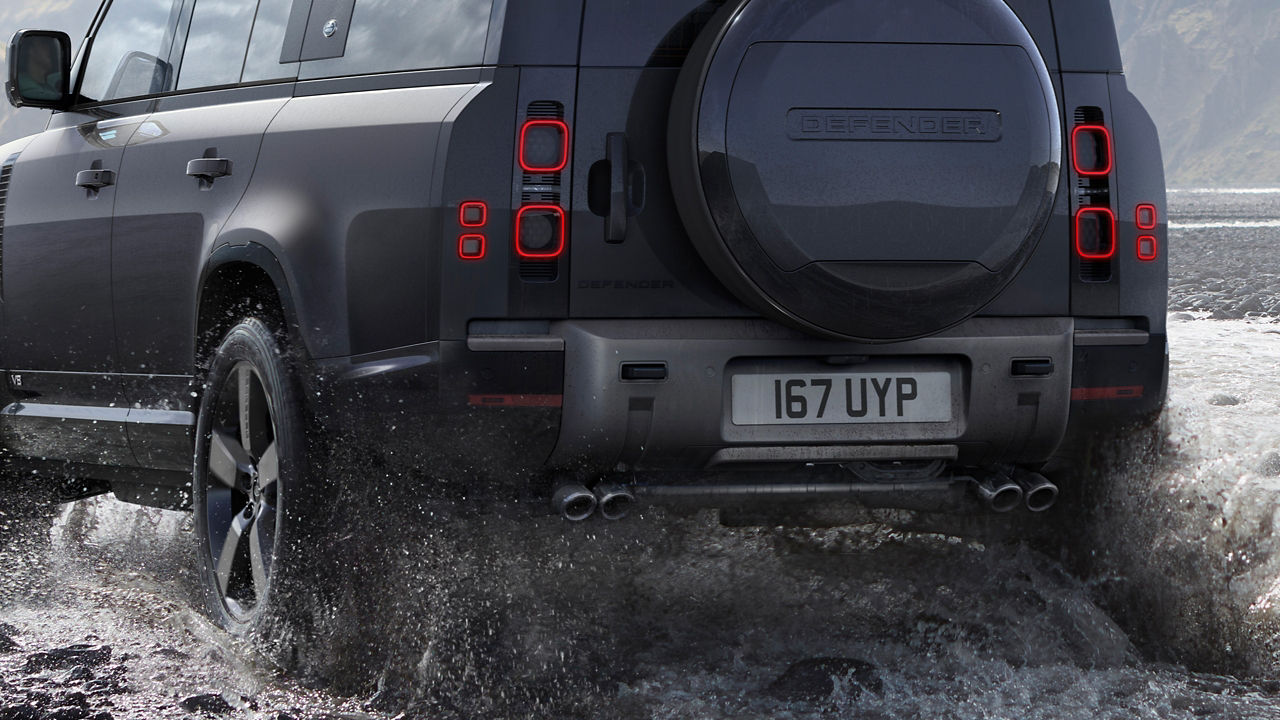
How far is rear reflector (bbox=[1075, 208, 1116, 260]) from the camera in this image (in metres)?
3.41

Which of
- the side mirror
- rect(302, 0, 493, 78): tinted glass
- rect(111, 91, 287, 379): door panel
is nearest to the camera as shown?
rect(302, 0, 493, 78): tinted glass

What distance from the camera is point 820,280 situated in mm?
3016

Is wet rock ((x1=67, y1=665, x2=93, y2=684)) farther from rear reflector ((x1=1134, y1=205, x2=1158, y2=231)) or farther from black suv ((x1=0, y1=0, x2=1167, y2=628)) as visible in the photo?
rear reflector ((x1=1134, y1=205, x2=1158, y2=231))

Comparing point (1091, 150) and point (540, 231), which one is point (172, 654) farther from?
point (1091, 150)

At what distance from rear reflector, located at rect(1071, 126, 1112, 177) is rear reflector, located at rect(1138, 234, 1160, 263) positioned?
0.20 metres

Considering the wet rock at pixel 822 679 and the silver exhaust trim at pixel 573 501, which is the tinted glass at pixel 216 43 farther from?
the wet rock at pixel 822 679

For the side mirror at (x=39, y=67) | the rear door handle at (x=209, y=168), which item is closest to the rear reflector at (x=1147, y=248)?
the rear door handle at (x=209, y=168)

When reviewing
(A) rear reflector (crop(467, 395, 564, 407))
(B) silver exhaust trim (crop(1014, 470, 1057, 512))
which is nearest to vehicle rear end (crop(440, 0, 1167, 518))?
(A) rear reflector (crop(467, 395, 564, 407))

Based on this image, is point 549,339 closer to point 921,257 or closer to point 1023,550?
point 921,257

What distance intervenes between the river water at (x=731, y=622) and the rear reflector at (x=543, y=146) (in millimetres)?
859

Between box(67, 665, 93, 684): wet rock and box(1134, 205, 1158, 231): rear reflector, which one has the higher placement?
box(1134, 205, 1158, 231): rear reflector

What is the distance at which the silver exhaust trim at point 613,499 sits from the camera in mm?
3229

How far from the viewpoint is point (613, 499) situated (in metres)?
3.23

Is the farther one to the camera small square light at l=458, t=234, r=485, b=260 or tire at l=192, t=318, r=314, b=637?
tire at l=192, t=318, r=314, b=637
